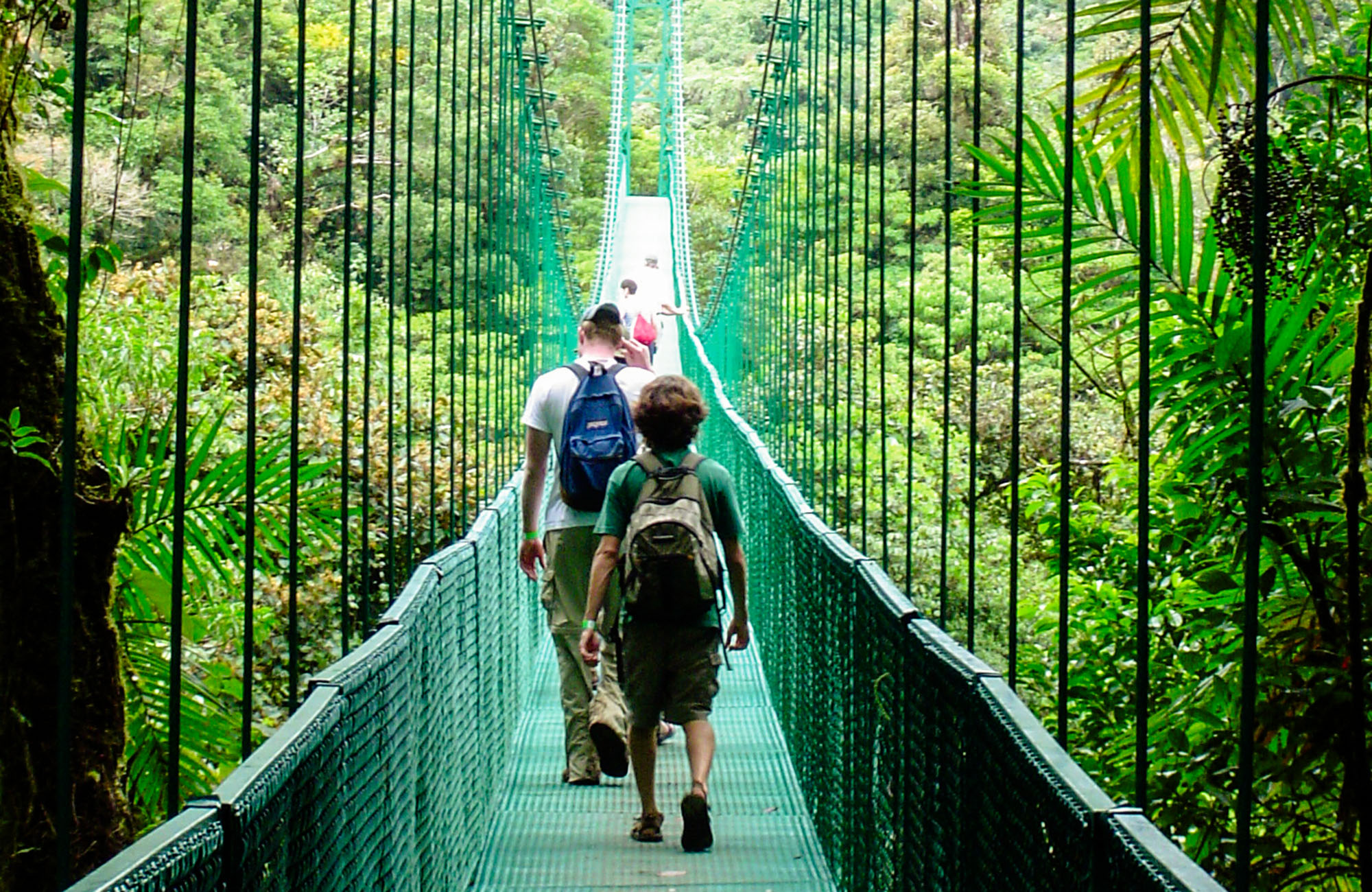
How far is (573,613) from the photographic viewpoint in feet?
10.2

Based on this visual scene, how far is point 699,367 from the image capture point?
30.5ft

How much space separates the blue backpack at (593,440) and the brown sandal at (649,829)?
2.05 ft

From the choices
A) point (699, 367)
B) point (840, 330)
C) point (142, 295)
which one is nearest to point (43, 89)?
point (142, 295)

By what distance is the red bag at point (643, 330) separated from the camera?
8188mm

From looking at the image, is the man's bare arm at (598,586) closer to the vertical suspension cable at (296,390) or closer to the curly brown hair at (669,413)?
the curly brown hair at (669,413)

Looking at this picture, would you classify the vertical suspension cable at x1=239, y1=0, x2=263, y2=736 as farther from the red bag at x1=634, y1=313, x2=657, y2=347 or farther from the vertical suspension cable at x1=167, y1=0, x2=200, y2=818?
the red bag at x1=634, y1=313, x2=657, y2=347

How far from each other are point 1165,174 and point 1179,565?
118cm

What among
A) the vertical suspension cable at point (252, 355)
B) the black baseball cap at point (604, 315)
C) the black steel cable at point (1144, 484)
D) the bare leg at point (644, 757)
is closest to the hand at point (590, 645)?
the bare leg at point (644, 757)

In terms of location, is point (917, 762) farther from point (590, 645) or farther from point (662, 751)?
point (662, 751)

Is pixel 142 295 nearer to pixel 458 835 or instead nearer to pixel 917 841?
pixel 458 835

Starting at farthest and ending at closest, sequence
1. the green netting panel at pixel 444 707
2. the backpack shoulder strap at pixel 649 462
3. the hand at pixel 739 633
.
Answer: the hand at pixel 739 633 < the backpack shoulder strap at pixel 649 462 < the green netting panel at pixel 444 707

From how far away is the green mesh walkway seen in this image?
2635 mm

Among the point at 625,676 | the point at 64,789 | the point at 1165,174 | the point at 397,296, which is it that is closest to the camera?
the point at 64,789

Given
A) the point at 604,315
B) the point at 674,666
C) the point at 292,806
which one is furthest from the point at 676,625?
the point at 292,806
